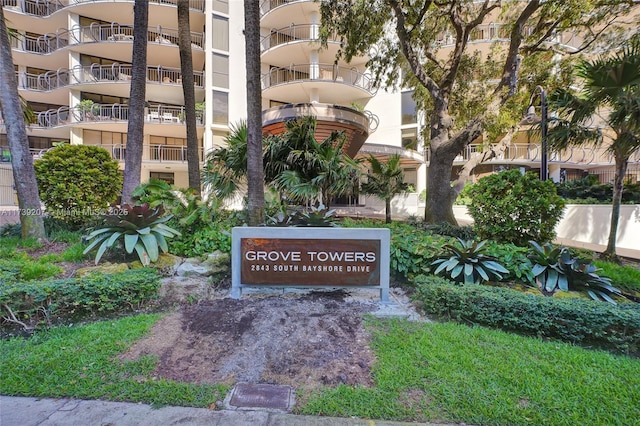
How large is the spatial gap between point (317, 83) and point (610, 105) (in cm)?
1524

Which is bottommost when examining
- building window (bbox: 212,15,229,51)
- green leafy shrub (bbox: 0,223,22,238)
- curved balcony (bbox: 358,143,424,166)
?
green leafy shrub (bbox: 0,223,22,238)

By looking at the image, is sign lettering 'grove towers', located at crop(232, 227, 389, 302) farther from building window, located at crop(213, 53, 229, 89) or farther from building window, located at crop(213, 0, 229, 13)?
building window, located at crop(213, 0, 229, 13)

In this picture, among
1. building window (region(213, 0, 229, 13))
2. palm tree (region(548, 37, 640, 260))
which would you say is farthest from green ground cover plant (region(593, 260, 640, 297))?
building window (region(213, 0, 229, 13))

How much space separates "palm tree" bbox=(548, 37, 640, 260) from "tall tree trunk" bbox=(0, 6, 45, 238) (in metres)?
11.9

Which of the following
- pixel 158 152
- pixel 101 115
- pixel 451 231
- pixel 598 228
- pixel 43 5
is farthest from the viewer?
pixel 43 5

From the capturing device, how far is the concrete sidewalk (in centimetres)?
213

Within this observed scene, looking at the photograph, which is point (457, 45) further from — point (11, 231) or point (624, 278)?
point (11, 231)

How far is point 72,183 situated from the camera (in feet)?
24.4

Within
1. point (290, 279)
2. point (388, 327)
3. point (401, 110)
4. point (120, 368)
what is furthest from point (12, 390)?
point (401, 110)

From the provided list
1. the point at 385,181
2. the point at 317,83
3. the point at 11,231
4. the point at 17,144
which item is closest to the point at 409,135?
the point at 317,83

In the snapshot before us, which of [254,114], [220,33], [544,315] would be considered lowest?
[544,315]

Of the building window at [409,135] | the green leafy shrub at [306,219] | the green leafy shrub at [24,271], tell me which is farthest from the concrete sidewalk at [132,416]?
the building window at [409,135]

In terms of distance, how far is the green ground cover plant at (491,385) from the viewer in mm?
2203

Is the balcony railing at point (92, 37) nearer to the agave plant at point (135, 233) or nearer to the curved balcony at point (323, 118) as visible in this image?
the curved balcony at point (323, 118)
